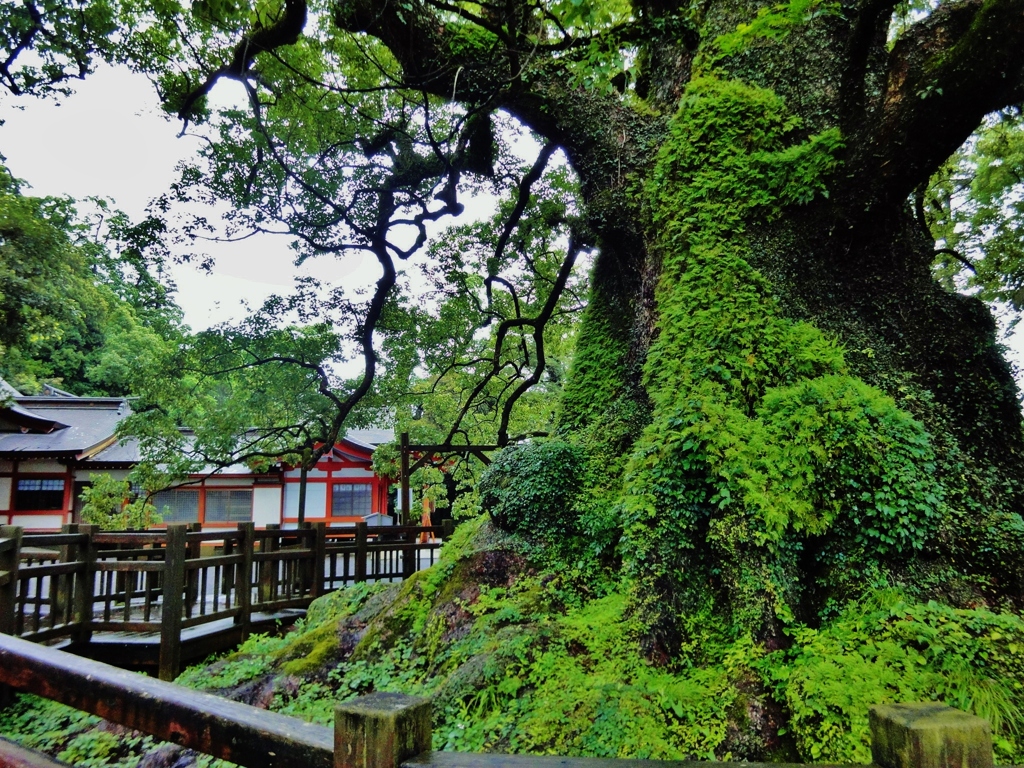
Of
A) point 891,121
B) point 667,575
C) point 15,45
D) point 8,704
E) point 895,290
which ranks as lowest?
point 8,704

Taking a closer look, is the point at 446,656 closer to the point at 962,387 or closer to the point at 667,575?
the point at 667,575

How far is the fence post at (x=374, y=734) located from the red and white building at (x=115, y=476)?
18332mm

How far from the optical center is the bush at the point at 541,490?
608 centimetres

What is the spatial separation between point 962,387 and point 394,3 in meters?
6.62

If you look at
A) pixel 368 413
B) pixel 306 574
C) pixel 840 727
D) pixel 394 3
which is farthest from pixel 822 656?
pixel 368 413

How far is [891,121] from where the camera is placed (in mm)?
4527

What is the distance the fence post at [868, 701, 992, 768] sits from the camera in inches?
59.5

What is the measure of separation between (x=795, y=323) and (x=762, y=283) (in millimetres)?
441

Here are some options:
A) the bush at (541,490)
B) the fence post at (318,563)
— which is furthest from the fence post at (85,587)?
the bush at (541,490)

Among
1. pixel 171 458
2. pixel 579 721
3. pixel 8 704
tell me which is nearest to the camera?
pixel 579 721

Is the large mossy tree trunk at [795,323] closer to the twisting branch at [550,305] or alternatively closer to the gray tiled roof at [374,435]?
the twisting branch at [550,305]

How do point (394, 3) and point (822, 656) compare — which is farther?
point (394, 3)

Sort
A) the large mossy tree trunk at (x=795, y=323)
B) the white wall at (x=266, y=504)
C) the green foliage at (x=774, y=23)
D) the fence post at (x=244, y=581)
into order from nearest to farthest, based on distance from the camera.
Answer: the large mossy tree trunk at (x=795, y=323)
the green foliage at (x=774, y=23)
the fence post at (x=244, y=581)
the white wall at (x=266, y=504)

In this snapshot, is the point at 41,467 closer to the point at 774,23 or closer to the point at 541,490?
the point at 541,490
